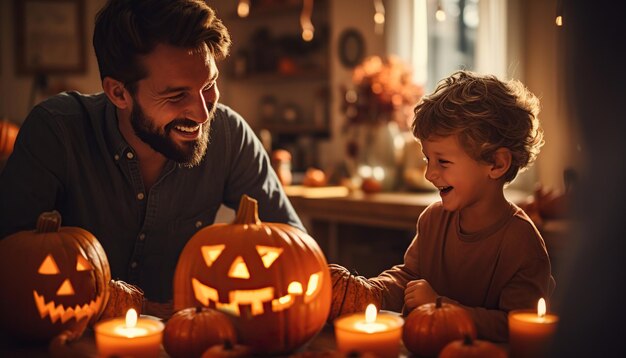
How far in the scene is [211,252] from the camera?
1023 mm

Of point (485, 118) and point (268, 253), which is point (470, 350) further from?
point (485, 118)

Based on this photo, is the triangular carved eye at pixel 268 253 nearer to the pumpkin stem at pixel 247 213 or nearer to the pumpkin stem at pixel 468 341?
the pumpkin stem at pixel 247 213

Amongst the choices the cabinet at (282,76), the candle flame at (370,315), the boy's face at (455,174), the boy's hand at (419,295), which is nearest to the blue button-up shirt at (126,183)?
the boy's face at (455,174)

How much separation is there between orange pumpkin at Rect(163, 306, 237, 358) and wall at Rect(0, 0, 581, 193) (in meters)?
2.18

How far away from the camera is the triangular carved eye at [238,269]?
0.98 meters

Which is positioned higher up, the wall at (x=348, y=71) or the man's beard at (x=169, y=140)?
the wall at (x=348, y=71)

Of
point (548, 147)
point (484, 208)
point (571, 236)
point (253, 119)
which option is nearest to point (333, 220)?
point (548, 147)

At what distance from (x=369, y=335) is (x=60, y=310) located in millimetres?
486

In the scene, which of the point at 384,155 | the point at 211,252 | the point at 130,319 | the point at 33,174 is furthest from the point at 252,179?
the point at 384,155

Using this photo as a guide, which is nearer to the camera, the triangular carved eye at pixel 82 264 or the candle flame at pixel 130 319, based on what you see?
the candle flame at pixel 130 319

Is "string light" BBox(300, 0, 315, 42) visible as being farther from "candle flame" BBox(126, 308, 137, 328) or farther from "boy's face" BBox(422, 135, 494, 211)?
"candle flame" BBox(126, 308, 137, 328)

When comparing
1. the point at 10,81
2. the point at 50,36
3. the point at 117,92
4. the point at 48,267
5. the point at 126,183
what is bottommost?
the point at 48,267

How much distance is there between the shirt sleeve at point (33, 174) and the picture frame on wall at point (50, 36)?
3.52 metres

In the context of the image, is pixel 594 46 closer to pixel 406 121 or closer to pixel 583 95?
pixel 583 95
